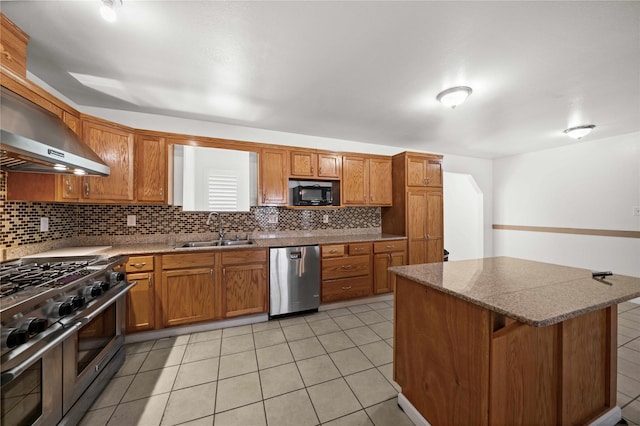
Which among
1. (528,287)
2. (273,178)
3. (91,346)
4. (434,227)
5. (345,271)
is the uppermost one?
(273,178)

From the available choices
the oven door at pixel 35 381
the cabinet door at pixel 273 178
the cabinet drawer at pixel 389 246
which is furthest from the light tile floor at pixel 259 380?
the cabinet door at pixel 273 178

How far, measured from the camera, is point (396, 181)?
12.5 feet

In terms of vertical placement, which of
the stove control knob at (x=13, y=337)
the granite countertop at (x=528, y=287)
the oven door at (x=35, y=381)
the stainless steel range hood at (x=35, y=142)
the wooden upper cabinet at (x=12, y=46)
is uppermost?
the wooden upper cabinet at (x=12, y=46)

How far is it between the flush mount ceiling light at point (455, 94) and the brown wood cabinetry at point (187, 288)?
290 cm

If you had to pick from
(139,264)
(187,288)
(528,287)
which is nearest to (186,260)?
(187,288)

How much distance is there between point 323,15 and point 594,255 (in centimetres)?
530

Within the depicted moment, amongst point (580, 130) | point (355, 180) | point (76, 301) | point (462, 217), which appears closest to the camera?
point (76, 301)

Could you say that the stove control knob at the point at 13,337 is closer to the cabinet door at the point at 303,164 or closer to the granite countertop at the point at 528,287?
the granite countertop at the point at 528,287

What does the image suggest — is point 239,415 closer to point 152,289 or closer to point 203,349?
point 203,349

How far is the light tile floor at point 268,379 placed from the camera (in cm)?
147

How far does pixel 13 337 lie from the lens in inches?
38.4

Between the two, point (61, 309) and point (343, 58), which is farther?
point (343, 58)

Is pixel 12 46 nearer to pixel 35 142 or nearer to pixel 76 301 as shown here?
pixel 35 142

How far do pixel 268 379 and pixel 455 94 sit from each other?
300 cm
